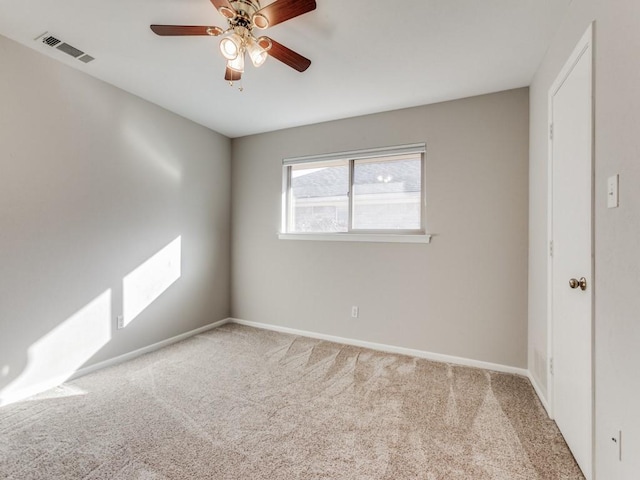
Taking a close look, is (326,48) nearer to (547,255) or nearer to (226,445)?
(547,255)

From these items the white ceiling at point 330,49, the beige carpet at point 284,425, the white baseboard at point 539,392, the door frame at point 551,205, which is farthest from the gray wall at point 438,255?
the door frame at point 551,205

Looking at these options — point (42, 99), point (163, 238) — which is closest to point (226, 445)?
point (163, 238)

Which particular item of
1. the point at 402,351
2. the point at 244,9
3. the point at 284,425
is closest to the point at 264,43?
the point at 244,9

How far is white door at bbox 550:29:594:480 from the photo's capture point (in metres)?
1.39

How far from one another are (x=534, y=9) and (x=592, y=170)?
3.61 ft

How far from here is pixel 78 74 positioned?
7.88 feet

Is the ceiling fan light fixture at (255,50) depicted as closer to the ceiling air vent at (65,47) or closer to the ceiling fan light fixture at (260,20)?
the ceiling fan light fixture at (260,20)

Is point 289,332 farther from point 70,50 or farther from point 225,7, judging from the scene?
point 70,50

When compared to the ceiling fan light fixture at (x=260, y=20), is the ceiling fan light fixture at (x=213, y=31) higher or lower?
lower

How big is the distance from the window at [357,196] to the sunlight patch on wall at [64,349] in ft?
6.55

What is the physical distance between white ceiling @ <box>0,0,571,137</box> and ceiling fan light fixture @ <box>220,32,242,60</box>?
309 millimetres

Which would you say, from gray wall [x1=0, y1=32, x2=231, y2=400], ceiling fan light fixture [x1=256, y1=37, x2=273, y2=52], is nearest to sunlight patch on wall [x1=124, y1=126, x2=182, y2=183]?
gray wall [x1=0, y1=32, x2=231, y2=400]

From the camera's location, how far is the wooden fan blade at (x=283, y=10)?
1386 mm

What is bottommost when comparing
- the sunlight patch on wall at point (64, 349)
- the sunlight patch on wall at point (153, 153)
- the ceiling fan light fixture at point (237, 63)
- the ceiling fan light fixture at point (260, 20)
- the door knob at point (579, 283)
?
the sunlight patch on wall at point (64, 349)
